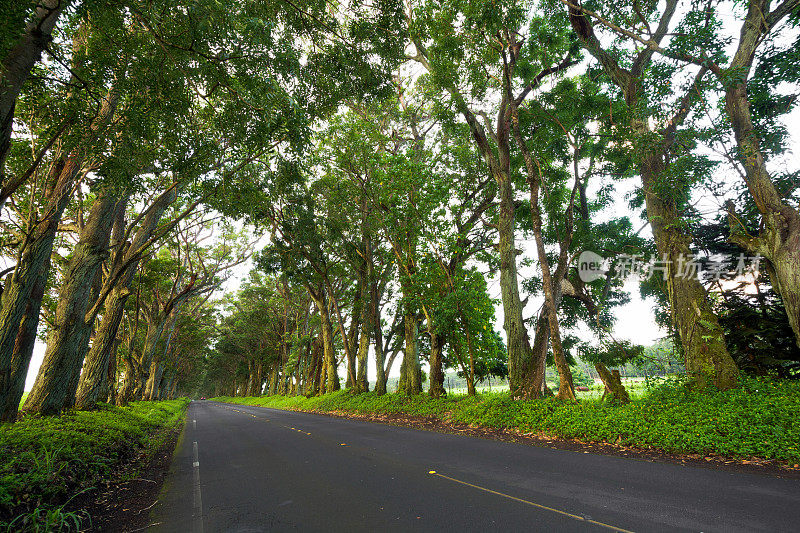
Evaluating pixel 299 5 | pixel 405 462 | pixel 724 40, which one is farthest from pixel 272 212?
pixel 724 40

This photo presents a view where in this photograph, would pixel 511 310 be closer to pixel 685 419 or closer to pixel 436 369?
pixel 685 419

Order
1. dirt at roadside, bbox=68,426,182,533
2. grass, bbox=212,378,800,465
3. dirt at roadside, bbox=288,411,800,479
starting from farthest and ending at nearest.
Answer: grass, bbox=212,378,800,465 < dirt at roadside, bbox=288,411,800,479 < dirt at roadside, bbox=68,426,182,533

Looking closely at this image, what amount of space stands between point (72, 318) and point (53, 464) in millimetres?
6128

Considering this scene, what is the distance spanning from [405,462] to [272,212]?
45.0ft

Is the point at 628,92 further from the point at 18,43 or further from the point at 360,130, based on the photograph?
the point at 18,43

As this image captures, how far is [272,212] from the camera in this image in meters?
17.2

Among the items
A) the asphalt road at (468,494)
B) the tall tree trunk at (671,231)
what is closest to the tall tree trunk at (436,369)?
the asphalt road at (468,494)

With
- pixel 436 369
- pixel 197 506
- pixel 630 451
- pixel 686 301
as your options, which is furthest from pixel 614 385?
pixel 197 506

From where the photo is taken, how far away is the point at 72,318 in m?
9.57

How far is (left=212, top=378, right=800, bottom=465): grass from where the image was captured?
6223 mm

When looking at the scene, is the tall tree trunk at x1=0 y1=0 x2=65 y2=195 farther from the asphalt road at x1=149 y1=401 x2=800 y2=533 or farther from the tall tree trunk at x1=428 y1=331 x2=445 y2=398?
the tall tree trunk at x1=428 y1=331 x2=445 y2=398

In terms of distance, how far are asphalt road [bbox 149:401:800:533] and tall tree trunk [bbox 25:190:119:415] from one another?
4727 mm

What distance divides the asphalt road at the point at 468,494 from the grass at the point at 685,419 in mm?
1210

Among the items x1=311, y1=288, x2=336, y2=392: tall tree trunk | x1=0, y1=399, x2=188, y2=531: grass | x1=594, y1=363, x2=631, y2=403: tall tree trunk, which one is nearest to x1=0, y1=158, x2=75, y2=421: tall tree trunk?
x1=0, y1=399, x2=188, y2=531: grass
